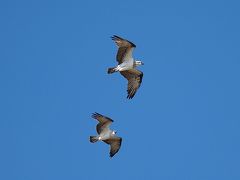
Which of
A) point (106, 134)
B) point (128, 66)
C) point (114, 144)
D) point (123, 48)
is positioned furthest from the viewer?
point (114, 144)

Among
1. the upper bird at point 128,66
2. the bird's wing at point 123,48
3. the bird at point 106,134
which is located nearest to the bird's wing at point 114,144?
the bird at point 106,134

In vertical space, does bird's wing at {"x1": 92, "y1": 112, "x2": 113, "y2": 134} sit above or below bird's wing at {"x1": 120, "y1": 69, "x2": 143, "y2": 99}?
below

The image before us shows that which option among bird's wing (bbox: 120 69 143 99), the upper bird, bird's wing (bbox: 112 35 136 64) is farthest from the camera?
bird's wing (bbox: 120 69 143 99)

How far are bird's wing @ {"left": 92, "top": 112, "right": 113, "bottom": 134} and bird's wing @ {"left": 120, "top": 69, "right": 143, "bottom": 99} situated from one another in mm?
1587

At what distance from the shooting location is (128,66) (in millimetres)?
70500

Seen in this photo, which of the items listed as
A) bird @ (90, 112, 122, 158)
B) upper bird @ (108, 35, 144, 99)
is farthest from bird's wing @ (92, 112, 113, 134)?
upper bird @ (108, 35, 144, 99)

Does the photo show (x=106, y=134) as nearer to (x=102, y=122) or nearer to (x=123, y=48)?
(x=102, y=122)

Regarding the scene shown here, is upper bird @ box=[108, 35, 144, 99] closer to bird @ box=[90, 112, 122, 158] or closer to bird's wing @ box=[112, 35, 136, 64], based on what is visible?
bird's wing @ box=[112, 35, 136, 64]

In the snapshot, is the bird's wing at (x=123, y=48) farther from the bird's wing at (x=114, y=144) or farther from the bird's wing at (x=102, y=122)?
the bird's wing at (x=114, y=144)

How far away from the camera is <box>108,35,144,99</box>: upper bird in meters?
69.7

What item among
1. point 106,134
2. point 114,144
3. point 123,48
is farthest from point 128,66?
point 114,144

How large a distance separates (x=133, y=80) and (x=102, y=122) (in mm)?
2435

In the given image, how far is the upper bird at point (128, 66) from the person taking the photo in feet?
229

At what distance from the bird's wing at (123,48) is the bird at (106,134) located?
256 centimetres
